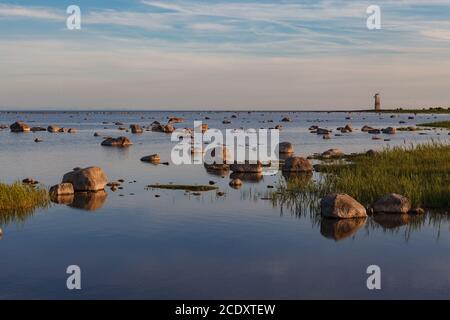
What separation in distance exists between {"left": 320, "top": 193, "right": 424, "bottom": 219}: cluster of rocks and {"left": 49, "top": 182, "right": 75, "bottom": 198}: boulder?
1299 cm

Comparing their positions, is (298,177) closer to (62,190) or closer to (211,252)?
(62,190)

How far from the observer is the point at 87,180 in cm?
3102

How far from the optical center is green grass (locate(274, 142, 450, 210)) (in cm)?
2622

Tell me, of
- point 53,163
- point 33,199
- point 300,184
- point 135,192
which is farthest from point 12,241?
point 53,163

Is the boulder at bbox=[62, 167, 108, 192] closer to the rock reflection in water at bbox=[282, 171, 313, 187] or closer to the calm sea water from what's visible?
the calm sea water

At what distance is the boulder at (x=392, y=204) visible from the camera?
2448cm

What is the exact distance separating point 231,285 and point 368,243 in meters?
6.79

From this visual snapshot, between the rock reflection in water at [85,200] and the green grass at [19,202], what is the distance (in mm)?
1063

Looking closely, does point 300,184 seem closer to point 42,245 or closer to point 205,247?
point 205,247

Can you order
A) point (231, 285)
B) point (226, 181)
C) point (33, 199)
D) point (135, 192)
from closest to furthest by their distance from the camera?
point (231, 285)
point (33, 199)
point (135, 192)
point (226, 181)

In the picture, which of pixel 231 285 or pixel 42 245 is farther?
pixel 42 245

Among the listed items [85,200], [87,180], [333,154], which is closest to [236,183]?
[87,180]
